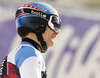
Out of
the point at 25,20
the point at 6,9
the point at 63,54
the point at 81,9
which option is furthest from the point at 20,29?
the point at 81,9

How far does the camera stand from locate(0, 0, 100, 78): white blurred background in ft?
19.1

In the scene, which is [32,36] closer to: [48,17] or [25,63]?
[48,17]

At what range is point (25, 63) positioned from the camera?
2.30 meters

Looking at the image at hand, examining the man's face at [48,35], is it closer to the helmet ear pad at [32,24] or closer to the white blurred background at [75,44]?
the helmet ear pad at [32,24]

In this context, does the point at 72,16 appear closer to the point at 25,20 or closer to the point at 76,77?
the point at 76,77

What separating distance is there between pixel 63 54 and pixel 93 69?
3.11 ft

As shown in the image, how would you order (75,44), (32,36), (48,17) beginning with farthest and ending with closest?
1. (75,44)
2. (48,17)
3. (32,36)

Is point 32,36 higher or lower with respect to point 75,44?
lower

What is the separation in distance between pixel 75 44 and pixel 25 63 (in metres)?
4.02

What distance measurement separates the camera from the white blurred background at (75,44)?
5.81 m

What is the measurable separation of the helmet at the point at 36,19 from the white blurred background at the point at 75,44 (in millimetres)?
2335

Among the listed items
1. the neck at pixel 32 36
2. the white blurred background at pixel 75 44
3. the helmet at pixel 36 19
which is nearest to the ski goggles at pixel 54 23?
the helmet at pixel 36 19

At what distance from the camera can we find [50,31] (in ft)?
9.11

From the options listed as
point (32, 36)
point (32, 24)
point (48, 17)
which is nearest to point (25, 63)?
point (32, 36)
